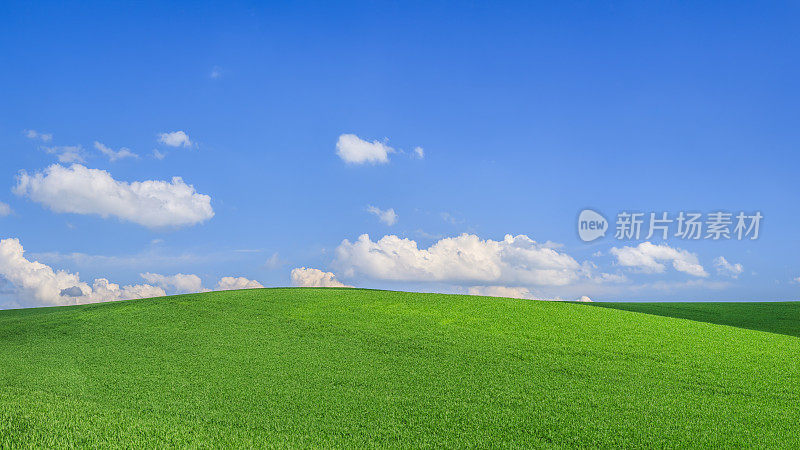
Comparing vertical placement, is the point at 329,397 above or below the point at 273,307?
below

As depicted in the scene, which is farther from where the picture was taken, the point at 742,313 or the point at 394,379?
the point at 742,313

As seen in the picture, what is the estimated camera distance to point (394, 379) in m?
8.73

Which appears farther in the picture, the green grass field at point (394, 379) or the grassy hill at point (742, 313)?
the grassy hill at point (742, 313)

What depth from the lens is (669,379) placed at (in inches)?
362

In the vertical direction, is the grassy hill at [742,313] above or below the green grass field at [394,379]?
above

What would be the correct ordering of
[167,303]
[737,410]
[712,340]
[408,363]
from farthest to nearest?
[167,303]
[712,340]
[408,363]
[737,410]

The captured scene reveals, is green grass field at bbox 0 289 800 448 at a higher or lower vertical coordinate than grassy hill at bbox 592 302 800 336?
lower

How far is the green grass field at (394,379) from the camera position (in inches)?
255

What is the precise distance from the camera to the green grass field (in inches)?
255

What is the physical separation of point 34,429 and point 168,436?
5.55 ft

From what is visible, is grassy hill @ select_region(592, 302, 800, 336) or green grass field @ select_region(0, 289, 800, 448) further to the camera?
grassy hill @ select_region(592, 302, 800, 336)

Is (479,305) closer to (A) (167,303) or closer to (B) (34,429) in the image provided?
(A) (167,303)

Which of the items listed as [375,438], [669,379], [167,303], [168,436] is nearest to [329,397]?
[375,438]

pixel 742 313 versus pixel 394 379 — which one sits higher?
pixel 742 313
